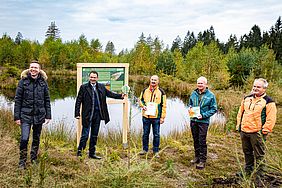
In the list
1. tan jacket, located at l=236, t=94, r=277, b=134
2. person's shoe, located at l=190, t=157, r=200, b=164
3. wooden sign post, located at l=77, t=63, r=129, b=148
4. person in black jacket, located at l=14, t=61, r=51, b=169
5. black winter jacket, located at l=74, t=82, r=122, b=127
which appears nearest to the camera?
tan jacket, located at l=236, t=94, r=277, b=134

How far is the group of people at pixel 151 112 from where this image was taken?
166 inches

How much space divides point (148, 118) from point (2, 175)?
116 inches

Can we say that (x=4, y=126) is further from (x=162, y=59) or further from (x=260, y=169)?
(x=162, y=59)

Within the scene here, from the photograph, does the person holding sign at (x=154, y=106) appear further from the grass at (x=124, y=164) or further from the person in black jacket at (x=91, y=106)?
the person in black jacket at (x=91, y=106)

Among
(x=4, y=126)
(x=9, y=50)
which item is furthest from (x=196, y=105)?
(x=9, y=50)

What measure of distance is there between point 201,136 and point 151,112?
1.09m

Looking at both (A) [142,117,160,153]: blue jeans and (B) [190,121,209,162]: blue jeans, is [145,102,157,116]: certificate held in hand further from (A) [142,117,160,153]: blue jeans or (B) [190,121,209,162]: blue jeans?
(B) [190,121,209,162]: blue jeans

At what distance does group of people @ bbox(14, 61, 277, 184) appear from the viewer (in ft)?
13.8

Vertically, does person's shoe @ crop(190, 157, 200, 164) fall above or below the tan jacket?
below

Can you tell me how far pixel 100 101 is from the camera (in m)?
5.35

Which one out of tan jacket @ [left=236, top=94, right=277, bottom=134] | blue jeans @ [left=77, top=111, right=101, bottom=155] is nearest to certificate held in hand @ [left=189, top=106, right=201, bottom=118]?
tan jacket @ [left=236, top=94, right=277, bottom=134]

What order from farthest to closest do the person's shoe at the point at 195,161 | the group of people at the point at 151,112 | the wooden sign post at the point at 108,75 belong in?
the wooden sign post at the point at 108,75 < the person's shoe at the point at 195,161 < the group of people at the point at 151,112

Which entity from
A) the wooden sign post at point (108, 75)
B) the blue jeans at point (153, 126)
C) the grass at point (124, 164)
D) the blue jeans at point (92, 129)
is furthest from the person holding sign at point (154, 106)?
the blue jeans at point (92, 129)

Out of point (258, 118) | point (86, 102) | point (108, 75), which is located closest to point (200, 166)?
point (258, 118)
